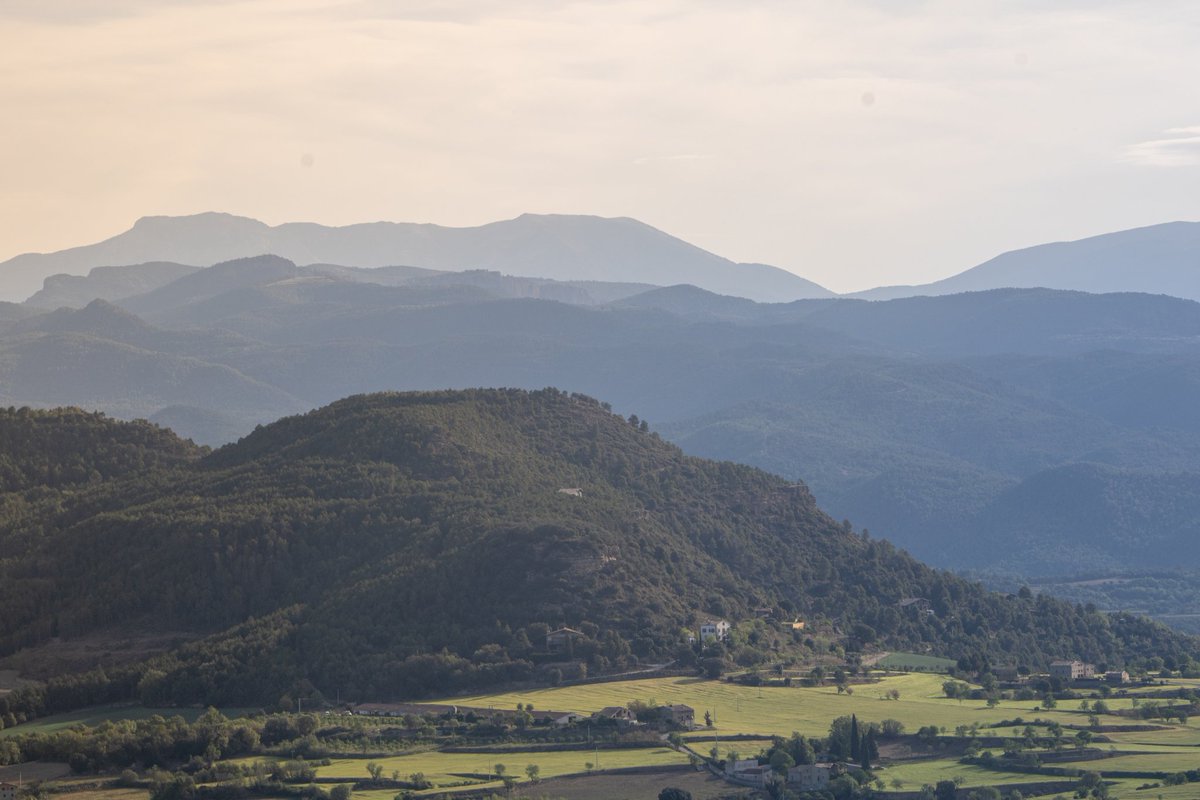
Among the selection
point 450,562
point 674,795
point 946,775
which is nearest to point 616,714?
point 674,795

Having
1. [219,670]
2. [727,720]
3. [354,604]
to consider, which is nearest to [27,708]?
[219,670]

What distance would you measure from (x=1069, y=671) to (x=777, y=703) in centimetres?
2046

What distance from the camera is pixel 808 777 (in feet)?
290

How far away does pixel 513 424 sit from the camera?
5674 inches

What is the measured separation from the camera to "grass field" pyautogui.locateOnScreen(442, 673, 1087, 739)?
98.8 m

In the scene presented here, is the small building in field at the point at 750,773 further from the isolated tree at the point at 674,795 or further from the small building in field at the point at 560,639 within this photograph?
the small building in field at the point at 560,639

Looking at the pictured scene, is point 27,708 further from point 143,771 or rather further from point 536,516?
point 536,516

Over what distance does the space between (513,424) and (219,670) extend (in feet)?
129

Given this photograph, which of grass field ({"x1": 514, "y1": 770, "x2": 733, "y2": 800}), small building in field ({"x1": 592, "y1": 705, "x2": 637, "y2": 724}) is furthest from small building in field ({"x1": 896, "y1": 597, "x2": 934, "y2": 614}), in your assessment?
grass field ({"x1": 514, "y1": 770, "x2": 733, "y2": 800})

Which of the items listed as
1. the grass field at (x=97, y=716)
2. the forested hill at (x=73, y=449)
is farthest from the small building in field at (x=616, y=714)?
the forested hill at (x=73, y=449)

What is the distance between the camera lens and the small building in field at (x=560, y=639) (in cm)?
11006

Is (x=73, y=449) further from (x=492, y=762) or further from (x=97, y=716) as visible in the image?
(x=492, y=762)

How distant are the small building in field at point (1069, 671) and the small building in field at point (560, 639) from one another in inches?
948

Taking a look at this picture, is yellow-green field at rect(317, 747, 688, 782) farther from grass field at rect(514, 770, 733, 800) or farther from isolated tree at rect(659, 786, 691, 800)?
isolated tree at rect(659, 786, 691, 800)
